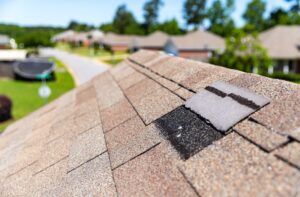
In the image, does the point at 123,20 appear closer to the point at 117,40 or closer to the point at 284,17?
the point at 117,40

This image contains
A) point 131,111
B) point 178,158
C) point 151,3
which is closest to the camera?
point 178,158

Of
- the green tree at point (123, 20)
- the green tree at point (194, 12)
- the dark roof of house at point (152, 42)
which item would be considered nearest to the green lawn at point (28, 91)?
the dark roof of house at point (152, 42)

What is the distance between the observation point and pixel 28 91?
34.0 m

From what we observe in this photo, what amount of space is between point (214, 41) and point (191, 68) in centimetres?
5693

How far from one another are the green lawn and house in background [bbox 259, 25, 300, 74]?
21466 mm

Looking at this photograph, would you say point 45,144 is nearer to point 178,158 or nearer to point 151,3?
point 178,158

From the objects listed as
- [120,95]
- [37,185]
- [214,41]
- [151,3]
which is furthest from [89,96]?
[151,3]

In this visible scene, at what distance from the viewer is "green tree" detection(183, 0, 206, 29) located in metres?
104

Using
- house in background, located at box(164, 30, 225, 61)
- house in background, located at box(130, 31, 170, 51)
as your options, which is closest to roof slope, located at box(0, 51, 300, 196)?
house in background, located at box(164, 30, 225, 61)

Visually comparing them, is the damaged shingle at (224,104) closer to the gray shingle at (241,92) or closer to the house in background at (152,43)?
the gray shingle at (241,92)

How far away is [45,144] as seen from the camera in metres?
4.40

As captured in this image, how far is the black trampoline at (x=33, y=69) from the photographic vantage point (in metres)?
40.8

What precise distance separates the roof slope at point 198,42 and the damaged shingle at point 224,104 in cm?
5386

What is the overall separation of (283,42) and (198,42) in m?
19.5
